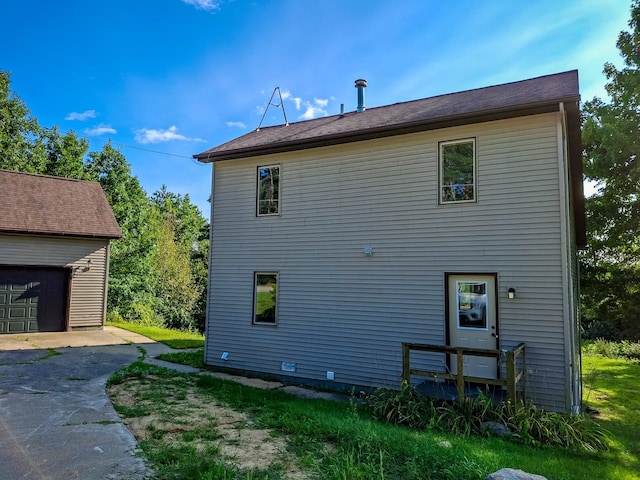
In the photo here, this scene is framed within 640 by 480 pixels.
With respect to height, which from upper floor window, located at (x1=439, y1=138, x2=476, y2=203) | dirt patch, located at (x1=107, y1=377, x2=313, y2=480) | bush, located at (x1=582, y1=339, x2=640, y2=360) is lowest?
bush, located at (x1=582, y1=339, x2=640, y2=360)

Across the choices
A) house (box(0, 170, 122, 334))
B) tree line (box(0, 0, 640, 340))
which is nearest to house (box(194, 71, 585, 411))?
tree line (box(0, 0, 640, 340))

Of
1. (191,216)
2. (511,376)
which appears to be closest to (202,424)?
(511,376)

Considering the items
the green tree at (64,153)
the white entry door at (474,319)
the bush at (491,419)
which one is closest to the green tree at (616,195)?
the white entry door at (474,319)

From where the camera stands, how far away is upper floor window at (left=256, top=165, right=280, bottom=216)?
31.9 feet

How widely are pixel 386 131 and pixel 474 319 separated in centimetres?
391

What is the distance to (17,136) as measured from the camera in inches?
918

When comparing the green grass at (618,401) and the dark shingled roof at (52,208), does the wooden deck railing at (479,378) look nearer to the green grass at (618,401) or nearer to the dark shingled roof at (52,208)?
the green grass at (618,401)

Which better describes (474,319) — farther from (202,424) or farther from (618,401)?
(202,424)

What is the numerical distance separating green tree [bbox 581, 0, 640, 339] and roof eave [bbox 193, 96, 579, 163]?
802cm

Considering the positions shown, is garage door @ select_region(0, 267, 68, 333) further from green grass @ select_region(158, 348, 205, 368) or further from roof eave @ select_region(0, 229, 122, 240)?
green grass @ select_region(158, 348, 205, 368)

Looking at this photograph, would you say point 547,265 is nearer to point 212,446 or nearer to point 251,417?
point 251,417

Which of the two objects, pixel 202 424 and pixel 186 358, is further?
pixel 186 358

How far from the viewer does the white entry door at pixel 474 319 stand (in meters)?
7.16

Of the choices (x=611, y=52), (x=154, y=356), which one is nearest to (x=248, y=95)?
(x=154, y=356)
